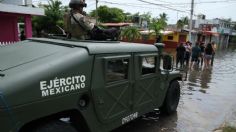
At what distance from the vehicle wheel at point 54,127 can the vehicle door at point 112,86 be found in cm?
58

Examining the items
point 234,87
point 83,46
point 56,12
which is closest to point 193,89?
point 234,87

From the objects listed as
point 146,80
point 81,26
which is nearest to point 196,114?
point 146,80

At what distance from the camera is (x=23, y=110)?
2854 millimetres

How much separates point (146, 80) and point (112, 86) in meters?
1.12

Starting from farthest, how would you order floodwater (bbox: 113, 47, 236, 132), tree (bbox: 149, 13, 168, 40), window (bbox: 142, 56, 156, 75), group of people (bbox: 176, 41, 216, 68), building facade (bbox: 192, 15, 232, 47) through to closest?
building facade (bbox: 192, 15, 232, 47) < tree (bbox: 149, 13, 168, 40) < group of people (bbox: 176, 41, 216, 68) < floodwater (bbox: 113, 47, 236, 132) < window (bbox: 142, 56, 156, 75)

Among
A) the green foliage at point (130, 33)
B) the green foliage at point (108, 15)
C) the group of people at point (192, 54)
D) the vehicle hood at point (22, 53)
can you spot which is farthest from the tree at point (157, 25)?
the vehicle hood at point (22, 53)

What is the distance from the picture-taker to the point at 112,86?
4.08 meters

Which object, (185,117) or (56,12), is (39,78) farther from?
(56,12)

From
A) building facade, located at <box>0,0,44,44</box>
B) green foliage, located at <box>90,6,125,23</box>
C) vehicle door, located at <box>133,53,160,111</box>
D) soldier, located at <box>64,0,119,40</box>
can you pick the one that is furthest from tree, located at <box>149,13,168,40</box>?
soldier, located at <box>64,0,119,40</box>

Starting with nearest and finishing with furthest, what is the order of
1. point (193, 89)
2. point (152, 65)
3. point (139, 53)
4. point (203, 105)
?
point (139, 53), point (152, 65), point (203, 105), point (193, 89)

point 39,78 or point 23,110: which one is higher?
point 39,78

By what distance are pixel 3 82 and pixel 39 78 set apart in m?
0.38

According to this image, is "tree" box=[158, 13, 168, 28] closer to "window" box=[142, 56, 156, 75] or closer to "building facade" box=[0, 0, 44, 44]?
"building facade" box=[0, 0, 44, 44]

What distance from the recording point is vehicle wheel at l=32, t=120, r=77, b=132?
309cm
